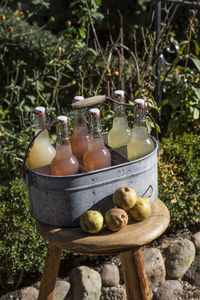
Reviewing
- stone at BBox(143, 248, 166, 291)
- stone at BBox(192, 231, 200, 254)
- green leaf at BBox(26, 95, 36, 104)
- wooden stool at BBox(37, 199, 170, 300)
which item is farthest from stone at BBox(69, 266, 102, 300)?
green leaf at BBox(26, 95, 36, 104)

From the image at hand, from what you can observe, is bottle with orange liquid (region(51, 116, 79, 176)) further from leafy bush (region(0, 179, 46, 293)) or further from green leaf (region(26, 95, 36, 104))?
green leaf (region(26, 95, 36, 104))

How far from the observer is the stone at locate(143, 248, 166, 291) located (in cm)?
261

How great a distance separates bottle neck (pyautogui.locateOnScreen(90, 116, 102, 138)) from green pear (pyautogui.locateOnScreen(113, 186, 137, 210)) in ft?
0.82

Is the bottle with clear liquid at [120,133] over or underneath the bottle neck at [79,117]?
underneath

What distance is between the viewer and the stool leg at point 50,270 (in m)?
1.85

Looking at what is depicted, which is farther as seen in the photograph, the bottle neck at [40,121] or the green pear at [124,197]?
the bottle neck at [40,121]

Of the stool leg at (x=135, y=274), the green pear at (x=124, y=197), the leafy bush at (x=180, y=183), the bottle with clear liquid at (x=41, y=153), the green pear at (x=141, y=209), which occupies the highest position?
the bottle with clear liquid at (x=41, y=153)

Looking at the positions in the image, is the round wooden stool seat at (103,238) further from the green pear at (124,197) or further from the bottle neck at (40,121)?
the bottle neck at (40,121)

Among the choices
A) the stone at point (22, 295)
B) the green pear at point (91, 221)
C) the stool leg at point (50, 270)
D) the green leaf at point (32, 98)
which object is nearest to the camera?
the green pear at point (91, 221)

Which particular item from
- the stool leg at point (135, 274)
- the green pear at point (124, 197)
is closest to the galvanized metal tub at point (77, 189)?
the green pear at point (124, 197)

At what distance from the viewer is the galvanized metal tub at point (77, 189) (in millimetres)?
1485

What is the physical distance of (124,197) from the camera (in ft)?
4.96

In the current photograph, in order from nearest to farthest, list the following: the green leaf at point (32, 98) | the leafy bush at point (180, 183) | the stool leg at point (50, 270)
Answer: the stool leg at point (50, 270) → the leafy bush at point (180, 183) → the green leaf at point (32, 98)

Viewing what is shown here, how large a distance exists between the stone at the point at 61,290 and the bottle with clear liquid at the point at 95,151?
1.04m
